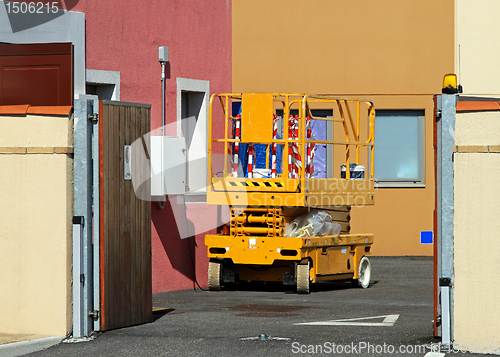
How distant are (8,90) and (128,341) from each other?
129 inches

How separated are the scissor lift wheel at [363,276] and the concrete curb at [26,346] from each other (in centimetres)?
708

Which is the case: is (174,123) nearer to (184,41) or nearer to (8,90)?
(184,41)

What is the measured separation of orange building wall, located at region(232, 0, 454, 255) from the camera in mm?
19719

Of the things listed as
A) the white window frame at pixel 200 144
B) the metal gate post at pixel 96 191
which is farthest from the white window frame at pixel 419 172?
the metal gate post at pixel 96 191

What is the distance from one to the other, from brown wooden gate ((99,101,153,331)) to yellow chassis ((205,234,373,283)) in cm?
373

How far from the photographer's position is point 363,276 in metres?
14.7

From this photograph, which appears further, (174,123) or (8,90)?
(174,123)

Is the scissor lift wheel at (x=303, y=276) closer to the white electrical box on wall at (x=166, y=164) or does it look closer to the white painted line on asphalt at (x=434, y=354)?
the white electrical box on wall at (x=166, y=164)

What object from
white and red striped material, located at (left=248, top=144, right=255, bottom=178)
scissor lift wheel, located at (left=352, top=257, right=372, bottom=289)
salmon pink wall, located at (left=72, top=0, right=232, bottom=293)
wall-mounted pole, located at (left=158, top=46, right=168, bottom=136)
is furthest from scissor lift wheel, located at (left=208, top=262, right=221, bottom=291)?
scissor lift wheel, located at (left=352, top=257, right=372, bottom=289)

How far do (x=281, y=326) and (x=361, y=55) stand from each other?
1135 centimetres

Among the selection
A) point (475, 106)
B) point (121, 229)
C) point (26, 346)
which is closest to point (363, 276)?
point (121, 229)

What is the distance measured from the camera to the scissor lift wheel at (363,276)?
47.9 feet

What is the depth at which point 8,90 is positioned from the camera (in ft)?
32.3

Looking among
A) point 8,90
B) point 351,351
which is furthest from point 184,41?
point 351,351
